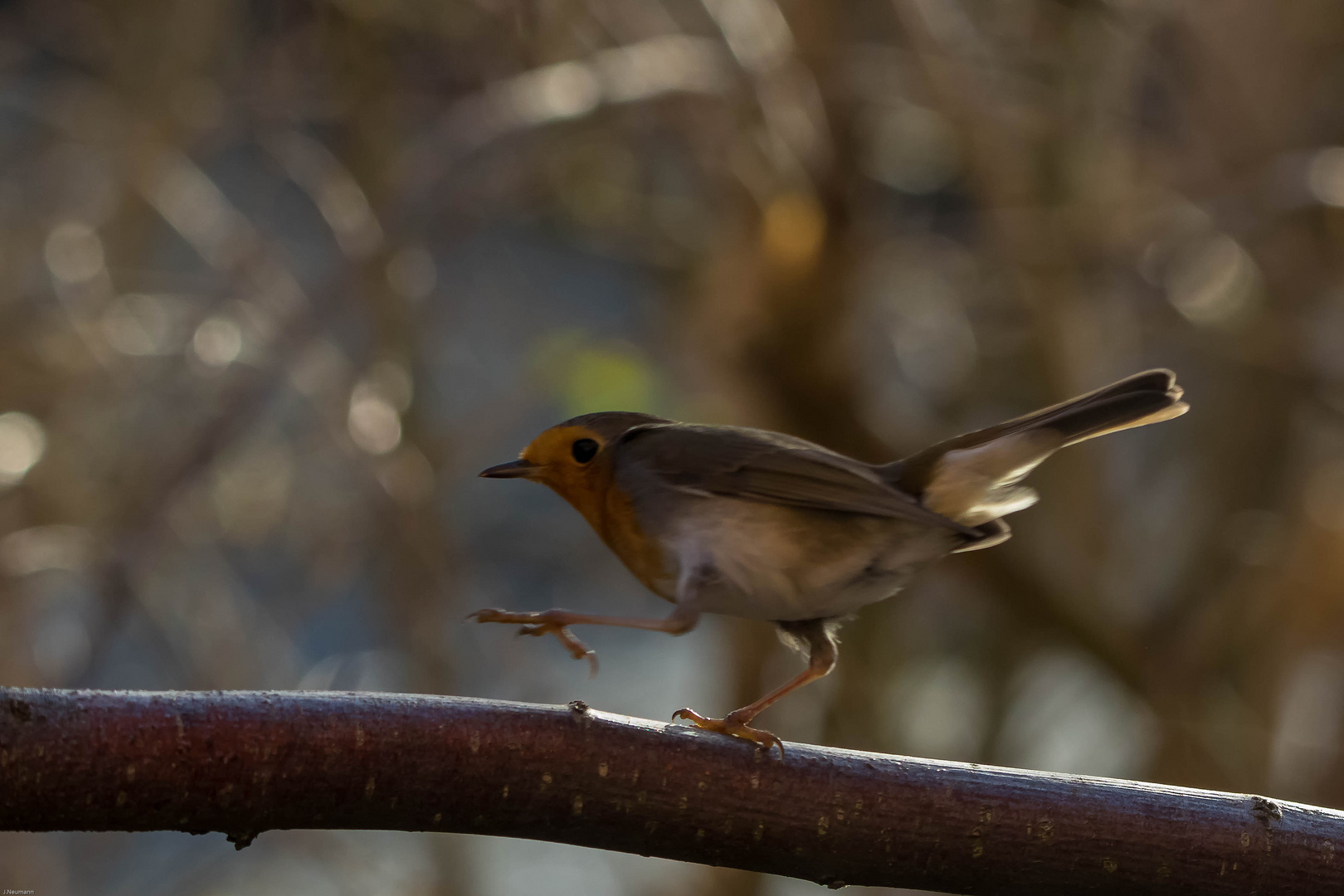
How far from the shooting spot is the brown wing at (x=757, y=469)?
1.40 metres

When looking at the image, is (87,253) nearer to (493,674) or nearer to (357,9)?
(357,9)

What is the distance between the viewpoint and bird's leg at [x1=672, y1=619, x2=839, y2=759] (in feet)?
4.07

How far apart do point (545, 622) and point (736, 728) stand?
0.24 metres

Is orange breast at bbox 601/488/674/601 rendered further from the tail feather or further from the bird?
the tail feather

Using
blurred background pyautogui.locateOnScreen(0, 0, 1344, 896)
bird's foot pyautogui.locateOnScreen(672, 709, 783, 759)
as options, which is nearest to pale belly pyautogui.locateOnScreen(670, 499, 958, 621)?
bird's foot pyautogui.locateOnScreen(672, 709, 783, 759)

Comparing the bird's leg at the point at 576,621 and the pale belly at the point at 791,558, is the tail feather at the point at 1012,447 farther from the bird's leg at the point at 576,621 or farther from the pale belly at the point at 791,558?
the bird's leg at the point at 576,621

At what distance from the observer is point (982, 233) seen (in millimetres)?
4090

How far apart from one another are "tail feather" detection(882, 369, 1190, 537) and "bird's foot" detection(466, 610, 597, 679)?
1.65 ft

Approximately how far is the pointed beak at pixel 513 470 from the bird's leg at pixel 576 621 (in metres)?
0.15

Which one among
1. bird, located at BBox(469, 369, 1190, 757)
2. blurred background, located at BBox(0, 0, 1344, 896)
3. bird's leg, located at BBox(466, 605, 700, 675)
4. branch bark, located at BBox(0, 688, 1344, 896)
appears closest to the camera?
branch bark, located at BBox(0, 688, 1344, 896)

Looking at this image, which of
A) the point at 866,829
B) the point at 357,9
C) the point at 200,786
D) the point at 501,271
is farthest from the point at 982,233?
the point at 200,786

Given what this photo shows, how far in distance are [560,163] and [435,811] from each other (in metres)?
2.82

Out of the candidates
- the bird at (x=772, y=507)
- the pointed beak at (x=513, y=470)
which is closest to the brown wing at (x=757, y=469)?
the bird at (x=772, y=507)

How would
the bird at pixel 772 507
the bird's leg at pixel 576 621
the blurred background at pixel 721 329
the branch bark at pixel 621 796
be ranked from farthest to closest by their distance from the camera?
the blurred background at pixel 721 329 → the bird at pixel 772 507 → the bird's leg at pixel 576 621 → the branch bark at pixel 621 796
